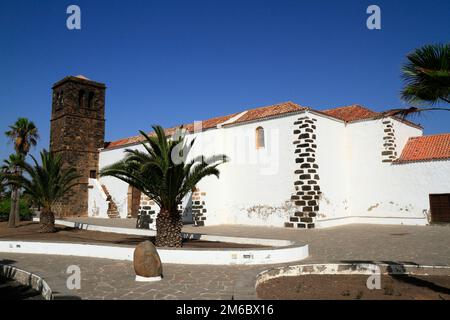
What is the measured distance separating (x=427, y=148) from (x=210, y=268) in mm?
14656

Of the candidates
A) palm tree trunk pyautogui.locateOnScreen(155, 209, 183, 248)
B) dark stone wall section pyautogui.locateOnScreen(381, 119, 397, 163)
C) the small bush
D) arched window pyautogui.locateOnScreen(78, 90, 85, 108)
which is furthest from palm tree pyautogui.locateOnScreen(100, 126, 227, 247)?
arched window pyautogui.locateOnScreen(78, 90, 85, 108)

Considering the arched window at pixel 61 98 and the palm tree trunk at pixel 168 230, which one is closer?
the palm tree trunk at pixel 168 230

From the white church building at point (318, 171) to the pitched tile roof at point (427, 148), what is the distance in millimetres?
43

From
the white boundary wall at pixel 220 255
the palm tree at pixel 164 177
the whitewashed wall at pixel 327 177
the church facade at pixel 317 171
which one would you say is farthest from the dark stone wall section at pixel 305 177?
the white boundary wall at pixel 220 255

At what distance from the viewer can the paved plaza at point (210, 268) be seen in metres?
6.07

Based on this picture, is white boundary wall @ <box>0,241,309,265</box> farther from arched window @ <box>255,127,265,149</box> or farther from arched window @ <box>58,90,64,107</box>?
arched window @ <box>58,90,64,107</box>

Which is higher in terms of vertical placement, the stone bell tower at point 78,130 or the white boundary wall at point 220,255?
the stone bell tower at point 78,130

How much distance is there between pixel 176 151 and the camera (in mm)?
10844

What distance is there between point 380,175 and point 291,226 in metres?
5.49

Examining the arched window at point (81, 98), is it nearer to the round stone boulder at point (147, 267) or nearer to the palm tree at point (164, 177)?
the palm tree at point (164, 177)

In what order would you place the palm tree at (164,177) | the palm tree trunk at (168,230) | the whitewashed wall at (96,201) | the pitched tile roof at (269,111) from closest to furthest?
the palm tree trunk at (168,230) < the palm tree at (164,177) < the pitched tile roof at (269,111) < the whitewashed wall at (96,201)

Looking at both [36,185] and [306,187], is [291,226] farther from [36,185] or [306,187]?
[36,185]
